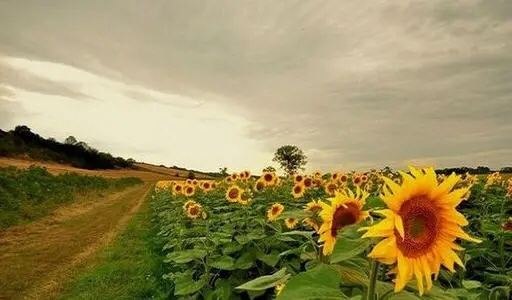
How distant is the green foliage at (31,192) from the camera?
20.7 meters

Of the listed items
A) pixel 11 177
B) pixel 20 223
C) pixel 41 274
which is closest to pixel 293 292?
pixel 41 274

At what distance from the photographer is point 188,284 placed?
5.99 m

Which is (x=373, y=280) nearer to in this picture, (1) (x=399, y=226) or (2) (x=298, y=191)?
(1) (x=399, y=226)

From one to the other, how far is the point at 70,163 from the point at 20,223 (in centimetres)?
5667

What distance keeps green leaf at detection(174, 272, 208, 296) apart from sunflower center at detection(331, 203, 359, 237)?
316 centimetres

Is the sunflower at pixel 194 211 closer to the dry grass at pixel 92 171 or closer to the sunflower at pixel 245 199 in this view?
the sunflower at pixel 245 199

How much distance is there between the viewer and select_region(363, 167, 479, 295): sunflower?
2084 mm

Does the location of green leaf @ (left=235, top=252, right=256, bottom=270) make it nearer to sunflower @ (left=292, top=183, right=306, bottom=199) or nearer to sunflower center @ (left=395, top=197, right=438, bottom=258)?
sunflower @ (left=292, top=183, right=306, bottom=199)

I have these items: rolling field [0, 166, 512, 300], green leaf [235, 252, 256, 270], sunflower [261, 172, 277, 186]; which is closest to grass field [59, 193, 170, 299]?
rolling field [0, 166, 512, 300]

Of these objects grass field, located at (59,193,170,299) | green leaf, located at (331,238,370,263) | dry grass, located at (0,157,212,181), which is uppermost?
dry grass, located at (0,157,212,181)

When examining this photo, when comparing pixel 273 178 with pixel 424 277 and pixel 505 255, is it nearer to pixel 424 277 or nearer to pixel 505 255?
pixel 505 255

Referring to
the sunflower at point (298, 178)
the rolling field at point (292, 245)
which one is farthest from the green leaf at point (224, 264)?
the sunflower at point (298, 178)

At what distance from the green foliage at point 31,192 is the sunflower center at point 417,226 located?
60.6ft

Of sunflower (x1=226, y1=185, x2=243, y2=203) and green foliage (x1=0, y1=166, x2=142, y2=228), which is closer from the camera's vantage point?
sunflower (x1=226, y1=185, x2=243, y2=203)
